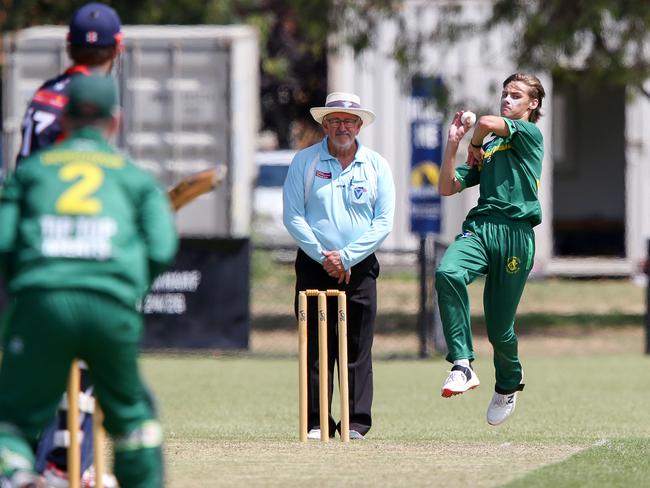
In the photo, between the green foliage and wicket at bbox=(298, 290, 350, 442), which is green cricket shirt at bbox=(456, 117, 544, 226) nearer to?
wicket at bbox=(298, 290, 350, 442)

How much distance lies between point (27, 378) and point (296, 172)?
4463 millimetres

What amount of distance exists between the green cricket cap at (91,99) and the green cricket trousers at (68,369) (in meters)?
Result: 0.74

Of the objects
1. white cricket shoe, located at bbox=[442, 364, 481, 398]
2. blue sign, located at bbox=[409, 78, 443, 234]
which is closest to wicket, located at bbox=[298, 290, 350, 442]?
white cricket shoe, located at bbox=[442, 364, 481, 398]

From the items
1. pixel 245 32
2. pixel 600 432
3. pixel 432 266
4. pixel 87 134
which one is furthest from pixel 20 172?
pixel 245 32

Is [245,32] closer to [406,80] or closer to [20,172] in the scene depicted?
[406,80]

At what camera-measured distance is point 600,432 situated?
10633mm

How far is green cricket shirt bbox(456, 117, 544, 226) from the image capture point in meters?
9.45

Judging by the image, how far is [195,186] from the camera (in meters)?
6.52

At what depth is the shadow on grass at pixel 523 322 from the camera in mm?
20812

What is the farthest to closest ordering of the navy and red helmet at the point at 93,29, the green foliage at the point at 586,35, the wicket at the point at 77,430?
the green foliage at the point at 586,35 → the navy and red helmet at the point at 93,29 → the wicket at the point at 77,430

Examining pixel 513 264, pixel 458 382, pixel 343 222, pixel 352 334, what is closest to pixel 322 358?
pixel 352 334

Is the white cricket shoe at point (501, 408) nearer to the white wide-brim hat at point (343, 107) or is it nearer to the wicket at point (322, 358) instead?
the wicket at point (322, 358)

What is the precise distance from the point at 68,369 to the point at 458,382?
3897mm

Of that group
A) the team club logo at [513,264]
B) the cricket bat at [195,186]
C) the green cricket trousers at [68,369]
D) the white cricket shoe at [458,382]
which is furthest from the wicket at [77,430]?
the team club logo at [513,264]
